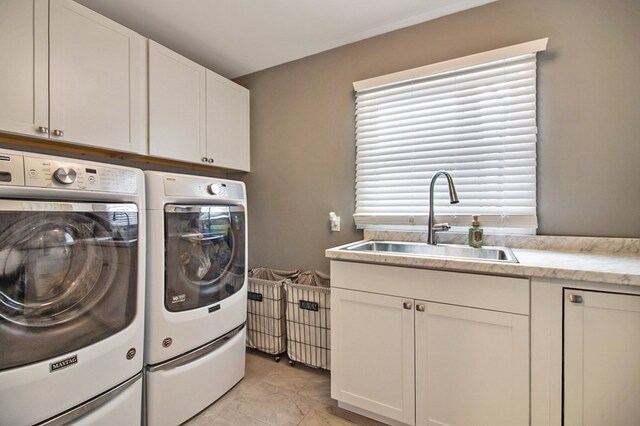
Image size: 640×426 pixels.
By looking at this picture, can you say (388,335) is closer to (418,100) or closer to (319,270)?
(319,270)

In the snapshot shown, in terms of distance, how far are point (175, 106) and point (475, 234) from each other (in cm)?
209

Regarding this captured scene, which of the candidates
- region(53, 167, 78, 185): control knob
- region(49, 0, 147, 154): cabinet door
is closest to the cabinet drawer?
region(53, 167, 78, 185): control knob

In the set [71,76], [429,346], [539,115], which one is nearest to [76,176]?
[71,76]

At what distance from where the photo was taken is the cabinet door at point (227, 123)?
221 cm

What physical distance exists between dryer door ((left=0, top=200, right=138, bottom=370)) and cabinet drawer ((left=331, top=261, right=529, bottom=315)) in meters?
1.03

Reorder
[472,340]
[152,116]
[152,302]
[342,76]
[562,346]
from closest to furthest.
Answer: [562,346], [472,340], [152,302], [152,116], [342,76]

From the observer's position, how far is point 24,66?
50.6 inches

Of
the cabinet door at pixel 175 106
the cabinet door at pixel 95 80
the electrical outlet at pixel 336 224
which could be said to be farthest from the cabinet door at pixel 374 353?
the cabinet door at pixel 95 80

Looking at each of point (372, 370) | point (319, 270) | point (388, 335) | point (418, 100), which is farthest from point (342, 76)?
point (372, 370)

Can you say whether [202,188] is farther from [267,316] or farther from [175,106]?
[267,316]

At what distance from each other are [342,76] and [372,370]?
6.56 feet

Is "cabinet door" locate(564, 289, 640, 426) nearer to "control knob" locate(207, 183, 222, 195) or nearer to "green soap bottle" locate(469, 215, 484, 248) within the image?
"green soap bottle" locate(469, 215, 484, 248)

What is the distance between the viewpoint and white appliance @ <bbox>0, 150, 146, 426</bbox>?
97cm

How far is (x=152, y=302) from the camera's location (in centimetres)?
140
